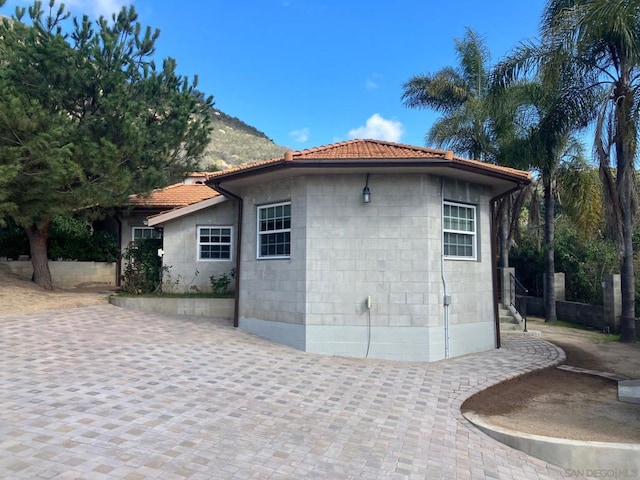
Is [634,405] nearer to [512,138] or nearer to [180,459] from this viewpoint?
[180,459]

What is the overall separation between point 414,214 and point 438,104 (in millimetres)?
12155

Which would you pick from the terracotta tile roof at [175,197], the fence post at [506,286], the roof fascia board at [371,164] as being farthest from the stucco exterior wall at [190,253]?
the fence post at [506,286]

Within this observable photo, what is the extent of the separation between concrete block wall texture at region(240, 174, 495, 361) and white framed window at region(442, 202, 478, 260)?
36cm

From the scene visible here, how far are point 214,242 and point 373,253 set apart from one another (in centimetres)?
645

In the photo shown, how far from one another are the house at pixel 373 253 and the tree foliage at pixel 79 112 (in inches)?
204

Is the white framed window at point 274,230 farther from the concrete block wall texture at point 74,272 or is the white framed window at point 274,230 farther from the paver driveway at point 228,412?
the concrete block wall texture at point 74,272

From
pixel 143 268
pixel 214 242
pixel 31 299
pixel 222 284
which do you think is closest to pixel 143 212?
pixel 143 268

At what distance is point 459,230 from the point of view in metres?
10.2

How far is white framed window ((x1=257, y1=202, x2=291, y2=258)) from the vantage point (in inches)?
398

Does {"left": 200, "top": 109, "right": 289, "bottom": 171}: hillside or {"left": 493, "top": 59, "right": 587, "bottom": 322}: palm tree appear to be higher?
{"left": 200, "top": 109, "right": 289, "bottom": 171}: hillside

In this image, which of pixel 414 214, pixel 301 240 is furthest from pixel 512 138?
pixel 301 240

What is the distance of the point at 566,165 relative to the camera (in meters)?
16.0

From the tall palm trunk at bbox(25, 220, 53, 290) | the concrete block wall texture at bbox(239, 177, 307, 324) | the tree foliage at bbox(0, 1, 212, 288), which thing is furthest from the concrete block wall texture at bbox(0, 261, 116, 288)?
the concrete block wall texture at bbox(239, 177, 307, 324)

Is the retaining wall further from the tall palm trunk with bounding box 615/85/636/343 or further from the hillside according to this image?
the hillside
